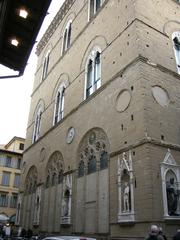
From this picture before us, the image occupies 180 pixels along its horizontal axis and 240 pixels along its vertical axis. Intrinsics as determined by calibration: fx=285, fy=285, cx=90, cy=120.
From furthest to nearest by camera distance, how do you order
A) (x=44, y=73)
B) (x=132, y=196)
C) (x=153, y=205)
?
(x=44, y=73) < (x=132, y=196) < (x=153, y=205)

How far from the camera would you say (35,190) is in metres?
18.8

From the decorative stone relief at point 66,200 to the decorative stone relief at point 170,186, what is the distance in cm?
556

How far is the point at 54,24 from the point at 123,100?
14.7 m

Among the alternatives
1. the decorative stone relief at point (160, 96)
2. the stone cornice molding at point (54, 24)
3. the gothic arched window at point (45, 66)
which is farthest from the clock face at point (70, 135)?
the stone cornice molding at point (54, 24)

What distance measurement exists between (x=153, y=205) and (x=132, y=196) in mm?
967

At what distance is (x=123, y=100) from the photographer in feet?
38.5

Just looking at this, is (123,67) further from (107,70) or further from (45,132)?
(45,132)

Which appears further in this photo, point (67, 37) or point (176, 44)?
point (67, 37)

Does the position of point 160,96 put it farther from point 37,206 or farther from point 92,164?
point 37,206

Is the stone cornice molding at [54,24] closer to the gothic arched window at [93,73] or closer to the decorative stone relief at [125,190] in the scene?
the gothic arched window at [93,73]

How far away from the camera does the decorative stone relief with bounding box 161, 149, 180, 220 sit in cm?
916

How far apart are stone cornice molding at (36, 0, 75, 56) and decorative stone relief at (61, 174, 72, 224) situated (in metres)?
13.8

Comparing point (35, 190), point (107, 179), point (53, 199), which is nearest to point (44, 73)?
point (35, 190)

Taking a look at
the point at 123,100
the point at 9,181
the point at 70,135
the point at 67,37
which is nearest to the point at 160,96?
the point at 123,100
